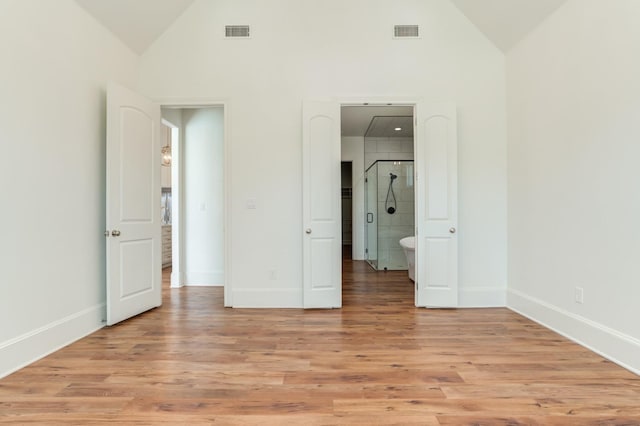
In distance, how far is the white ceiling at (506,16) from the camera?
2.95 meters

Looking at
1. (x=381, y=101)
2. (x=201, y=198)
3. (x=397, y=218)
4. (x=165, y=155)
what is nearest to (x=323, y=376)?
(x=381, y=101)

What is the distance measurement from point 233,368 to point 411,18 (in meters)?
3.93

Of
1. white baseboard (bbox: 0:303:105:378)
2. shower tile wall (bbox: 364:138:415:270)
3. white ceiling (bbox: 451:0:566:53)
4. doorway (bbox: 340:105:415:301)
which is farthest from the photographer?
shower tile wall (bbox: 364:138:415:270)

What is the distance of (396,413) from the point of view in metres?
1.67

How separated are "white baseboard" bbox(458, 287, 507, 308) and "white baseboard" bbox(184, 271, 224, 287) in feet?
10.6

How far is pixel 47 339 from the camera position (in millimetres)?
2410

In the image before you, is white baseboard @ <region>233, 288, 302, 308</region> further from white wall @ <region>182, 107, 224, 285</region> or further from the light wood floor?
white wall @ <region>182, 107, 224, 285</region>

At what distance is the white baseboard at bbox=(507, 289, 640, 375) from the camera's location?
7.09 feet

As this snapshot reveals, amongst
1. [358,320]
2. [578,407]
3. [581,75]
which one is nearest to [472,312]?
[358,320]

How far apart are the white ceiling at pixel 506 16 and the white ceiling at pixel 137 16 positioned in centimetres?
313

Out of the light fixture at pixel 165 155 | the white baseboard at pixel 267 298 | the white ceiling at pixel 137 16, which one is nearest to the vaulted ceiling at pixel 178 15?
the white ceiling at pixel 137 16

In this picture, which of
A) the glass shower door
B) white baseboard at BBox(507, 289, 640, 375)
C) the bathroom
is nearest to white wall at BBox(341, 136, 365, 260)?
the bathroom

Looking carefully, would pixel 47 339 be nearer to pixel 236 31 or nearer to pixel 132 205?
pixel 132 205

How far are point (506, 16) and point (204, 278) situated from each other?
15.9 ft
